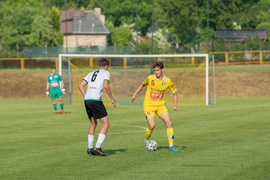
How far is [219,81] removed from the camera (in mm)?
46844

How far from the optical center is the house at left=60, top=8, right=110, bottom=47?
8594 cm

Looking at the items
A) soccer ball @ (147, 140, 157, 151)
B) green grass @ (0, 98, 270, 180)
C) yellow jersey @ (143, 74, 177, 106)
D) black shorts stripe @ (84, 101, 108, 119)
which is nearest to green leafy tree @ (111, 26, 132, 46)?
green grass @ (0, 98, 270, 180)

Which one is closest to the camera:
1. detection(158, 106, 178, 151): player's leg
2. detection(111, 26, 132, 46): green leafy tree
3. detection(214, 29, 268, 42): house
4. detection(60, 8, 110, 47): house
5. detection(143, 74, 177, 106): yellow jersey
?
detection(158, 106, 178, 151): player's leg

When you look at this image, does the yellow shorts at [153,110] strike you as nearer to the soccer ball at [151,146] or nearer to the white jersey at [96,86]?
the soccer ball at [151,146]

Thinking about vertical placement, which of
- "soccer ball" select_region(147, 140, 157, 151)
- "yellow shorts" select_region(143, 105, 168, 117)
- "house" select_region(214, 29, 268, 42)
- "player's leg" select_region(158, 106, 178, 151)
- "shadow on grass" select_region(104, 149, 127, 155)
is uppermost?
"house" select_region(214, 29, 268, 42)

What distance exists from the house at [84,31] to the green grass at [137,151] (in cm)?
6393

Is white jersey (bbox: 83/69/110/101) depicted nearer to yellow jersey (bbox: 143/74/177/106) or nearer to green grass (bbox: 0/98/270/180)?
green grass (bbox: 0/98/270/180)

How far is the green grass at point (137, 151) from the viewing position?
397 inches

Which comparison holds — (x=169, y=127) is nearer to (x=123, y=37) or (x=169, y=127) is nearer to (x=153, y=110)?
(x=153, y=110)

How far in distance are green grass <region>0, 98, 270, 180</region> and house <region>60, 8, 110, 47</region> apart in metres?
63.9

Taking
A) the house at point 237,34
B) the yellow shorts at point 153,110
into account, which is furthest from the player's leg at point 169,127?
the house at point 237,34

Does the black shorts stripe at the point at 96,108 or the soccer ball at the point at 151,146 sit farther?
the soccer ball at the point at 151,146

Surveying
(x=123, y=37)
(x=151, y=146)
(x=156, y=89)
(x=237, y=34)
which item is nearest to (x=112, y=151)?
(x=151, y=146)

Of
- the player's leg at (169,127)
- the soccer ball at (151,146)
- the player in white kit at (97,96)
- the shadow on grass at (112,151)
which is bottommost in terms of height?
the shadow on grass at (112,151)
